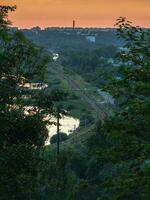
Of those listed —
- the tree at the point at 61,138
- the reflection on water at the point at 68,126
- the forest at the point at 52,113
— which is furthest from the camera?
the reflection on water at the point at 68,126

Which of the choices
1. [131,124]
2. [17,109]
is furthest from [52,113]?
[131,124]

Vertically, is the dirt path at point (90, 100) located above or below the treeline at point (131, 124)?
below

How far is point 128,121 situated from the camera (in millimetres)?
9680

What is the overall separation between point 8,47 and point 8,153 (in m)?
2.00

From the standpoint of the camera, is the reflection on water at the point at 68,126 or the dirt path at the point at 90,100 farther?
the dirt path at the point at 90,100

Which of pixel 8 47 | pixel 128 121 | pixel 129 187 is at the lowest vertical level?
pixel 129 187

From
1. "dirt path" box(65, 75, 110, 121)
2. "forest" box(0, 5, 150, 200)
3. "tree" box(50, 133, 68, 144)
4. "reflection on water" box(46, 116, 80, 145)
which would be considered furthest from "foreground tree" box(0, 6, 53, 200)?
"dirt path" box(65, 75, 110, 121)

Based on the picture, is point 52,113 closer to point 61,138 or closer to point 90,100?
point 61,138

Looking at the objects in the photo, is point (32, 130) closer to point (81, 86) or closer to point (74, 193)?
point (74, 193)

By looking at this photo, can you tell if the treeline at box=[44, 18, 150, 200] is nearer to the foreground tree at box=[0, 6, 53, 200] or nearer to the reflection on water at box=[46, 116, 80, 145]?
the foreground tree at box=[0, 6, 53, 200]

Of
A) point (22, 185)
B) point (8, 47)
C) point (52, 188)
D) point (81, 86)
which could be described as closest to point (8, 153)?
point (22, 185)

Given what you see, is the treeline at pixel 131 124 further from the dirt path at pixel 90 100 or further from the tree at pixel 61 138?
the dirt path at pixel 90 100

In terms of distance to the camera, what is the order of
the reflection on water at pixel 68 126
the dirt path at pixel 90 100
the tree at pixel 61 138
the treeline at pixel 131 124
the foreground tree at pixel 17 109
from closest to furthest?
the treeline at pixel 131 124 < the foreground tree at pixel 17 109 < the tree at pixel 61 138 < the reflection on water at pixel 68 126 < the dirt path at pixel 90 100

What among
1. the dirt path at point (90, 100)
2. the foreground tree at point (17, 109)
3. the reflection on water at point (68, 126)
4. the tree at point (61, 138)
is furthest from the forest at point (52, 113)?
the dirt path at point (90, 100)
